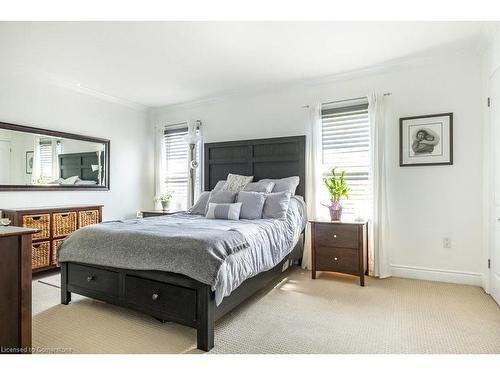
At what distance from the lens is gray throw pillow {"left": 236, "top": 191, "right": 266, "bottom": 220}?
3.33 m

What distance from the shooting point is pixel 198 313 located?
1.97 meters

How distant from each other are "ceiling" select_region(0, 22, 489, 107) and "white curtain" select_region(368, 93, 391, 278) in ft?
2.31

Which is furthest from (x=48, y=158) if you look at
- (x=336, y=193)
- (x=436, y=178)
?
(x=436, y=178)

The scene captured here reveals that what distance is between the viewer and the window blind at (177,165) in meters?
5.15

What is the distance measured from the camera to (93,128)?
4.49 metres

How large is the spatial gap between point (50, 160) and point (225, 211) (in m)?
2.58

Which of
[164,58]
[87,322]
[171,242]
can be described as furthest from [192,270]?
[164,58]

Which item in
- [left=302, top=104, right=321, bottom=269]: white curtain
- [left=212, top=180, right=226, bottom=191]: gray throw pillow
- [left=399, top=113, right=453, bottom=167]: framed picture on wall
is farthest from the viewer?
[left=212, top=180, right=226, bottom=191]: gray throw pillow

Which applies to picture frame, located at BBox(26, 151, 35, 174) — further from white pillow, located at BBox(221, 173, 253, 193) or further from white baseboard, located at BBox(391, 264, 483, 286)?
white baseboard, located at BBox(391, 264, 483, 286)

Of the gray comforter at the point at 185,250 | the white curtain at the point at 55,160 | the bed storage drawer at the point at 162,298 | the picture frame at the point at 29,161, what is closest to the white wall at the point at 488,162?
the gray comforter at the point at 185,250

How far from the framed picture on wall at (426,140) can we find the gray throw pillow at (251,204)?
69.6 inches

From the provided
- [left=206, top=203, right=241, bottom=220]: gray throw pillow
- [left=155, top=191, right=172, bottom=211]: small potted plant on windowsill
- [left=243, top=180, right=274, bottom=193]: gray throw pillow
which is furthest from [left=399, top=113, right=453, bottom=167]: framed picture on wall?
[left=155, top=191, right=172, bottom=211]: small potted plant on windowsill

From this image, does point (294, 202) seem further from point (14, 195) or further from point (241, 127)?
point (14, 195)

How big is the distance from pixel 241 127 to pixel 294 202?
163cm
